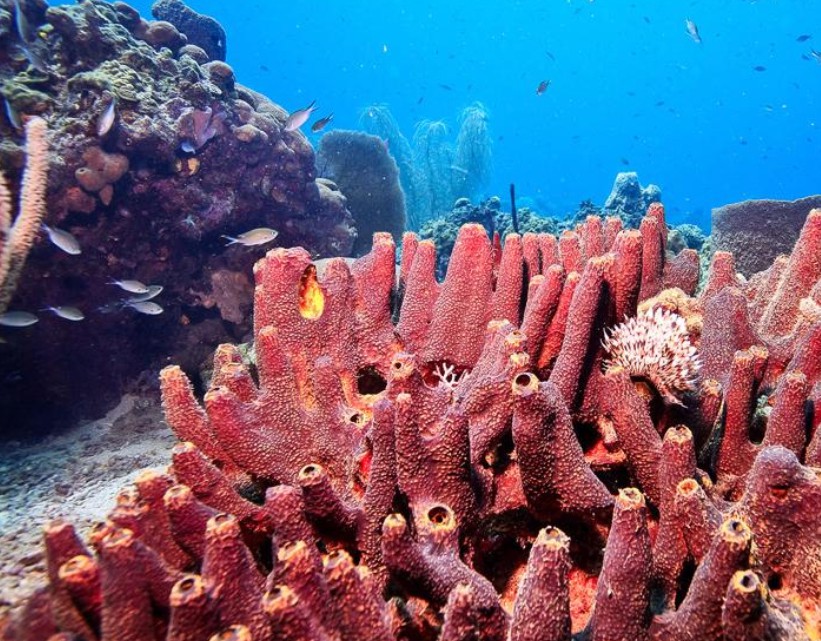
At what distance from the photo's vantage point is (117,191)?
21.7 feet

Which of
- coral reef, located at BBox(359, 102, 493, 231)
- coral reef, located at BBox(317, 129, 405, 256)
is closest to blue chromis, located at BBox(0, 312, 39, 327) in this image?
coral reef, located at BBox(317, 129, 405, 256)

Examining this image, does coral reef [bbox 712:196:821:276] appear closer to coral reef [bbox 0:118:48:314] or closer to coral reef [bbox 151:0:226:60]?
coral reef [bbox 0:118:48:314]

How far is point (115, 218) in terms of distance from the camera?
6.70 metres

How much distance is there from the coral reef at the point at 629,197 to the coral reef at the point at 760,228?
238 inches

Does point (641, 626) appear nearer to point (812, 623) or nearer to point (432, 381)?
point (812, 623)

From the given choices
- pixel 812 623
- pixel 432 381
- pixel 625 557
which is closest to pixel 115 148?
pixel 432 381

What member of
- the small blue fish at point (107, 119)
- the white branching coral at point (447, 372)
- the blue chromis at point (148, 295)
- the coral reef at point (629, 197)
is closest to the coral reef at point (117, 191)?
the small blue fish at point (107, 119)

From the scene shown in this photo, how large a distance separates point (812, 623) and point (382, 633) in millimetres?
1292

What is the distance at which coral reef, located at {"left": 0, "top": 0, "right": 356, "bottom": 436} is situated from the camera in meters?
6.25

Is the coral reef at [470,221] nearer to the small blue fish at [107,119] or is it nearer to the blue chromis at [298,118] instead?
the blue chromis at [298,118]

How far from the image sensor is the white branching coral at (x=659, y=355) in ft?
6.33

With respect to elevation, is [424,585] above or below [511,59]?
below

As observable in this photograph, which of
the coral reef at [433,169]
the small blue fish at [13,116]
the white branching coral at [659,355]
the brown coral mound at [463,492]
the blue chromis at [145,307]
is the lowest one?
the brown coral mound at [463,492]

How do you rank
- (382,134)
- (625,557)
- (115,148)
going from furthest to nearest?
(382,134) → (115,148) → (625,557)
